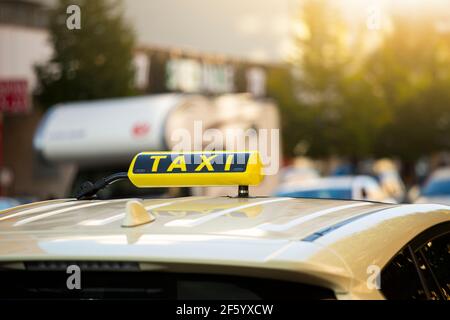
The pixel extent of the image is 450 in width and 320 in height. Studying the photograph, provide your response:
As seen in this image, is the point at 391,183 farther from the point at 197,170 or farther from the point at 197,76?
the point at 197,170

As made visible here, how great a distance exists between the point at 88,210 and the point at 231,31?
53417mm

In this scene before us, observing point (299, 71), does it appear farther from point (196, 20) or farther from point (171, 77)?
point (196, 20)

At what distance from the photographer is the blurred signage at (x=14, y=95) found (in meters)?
32.0

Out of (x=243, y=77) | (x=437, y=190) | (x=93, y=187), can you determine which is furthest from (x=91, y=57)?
(x=93, y=187)

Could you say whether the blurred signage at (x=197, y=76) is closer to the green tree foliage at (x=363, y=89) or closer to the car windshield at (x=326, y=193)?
the green tree foliage at (x=363, y=89)

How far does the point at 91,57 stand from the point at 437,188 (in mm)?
18677

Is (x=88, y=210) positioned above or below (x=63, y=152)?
above

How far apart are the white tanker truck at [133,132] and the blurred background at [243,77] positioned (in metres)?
0.05

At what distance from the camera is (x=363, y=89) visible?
1737 inches

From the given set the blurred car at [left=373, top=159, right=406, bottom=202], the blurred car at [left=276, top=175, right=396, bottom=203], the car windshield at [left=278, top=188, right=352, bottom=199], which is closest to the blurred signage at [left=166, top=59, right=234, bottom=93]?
the blurred car at [left=373, top=159, right=406, bottom=202]

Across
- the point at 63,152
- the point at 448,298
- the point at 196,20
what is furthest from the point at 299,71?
the point at 448,298

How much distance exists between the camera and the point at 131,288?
8.21 ft

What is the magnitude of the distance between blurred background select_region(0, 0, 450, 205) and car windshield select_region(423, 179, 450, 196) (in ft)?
5.20

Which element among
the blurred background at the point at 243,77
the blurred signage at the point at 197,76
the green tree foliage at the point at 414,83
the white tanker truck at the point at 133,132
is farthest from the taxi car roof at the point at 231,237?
the green tree foliage at the point at 414,83
